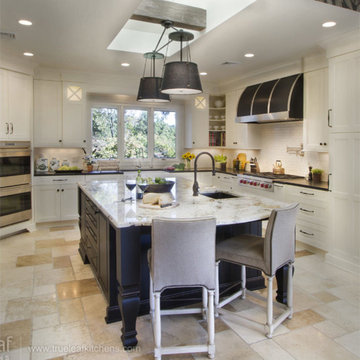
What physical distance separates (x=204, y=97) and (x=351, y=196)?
13.7 feet

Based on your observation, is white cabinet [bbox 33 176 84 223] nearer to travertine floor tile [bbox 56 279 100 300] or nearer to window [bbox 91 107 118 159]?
window [bbox 91 107 118 159]

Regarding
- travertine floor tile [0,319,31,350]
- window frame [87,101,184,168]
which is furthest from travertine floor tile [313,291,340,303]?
window frame [87,101,184,168]

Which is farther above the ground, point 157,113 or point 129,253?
point 157,113

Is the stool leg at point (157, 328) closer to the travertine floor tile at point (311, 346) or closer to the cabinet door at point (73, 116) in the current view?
the travertine floor tile at point (311, 346)

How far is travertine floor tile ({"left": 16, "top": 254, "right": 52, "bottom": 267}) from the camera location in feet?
13.5

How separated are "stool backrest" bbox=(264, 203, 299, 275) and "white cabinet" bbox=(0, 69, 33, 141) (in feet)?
14.0

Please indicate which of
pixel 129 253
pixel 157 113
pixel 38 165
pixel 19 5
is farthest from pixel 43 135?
pixel 129 253

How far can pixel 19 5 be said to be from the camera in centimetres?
323

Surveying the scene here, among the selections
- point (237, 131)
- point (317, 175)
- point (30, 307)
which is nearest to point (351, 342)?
point (30, 307)

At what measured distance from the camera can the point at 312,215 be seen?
4453 millimetres

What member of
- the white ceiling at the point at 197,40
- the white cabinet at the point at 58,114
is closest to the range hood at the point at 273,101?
the white ceiling at the point at 197,40

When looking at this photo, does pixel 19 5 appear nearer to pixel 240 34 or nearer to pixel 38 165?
pixel 240 34

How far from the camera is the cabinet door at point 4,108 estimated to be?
4.96 m

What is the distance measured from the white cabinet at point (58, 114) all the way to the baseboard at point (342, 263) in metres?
4.47
